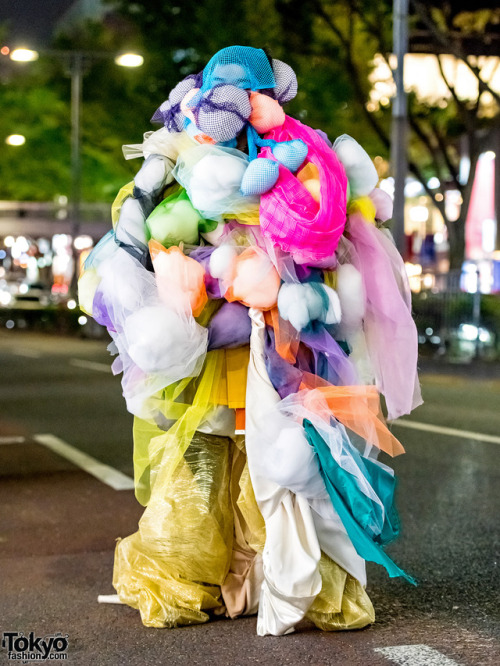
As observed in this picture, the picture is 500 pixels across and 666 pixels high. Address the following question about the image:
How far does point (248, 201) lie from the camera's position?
157 inches

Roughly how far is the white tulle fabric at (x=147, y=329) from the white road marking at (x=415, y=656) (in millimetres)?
1238

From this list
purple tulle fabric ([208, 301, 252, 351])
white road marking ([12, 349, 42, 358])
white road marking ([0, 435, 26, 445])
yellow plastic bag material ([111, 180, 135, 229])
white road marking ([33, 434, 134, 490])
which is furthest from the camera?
white road marking ([12, 349, 42, 358])

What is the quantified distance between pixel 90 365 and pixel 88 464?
987 centimetres

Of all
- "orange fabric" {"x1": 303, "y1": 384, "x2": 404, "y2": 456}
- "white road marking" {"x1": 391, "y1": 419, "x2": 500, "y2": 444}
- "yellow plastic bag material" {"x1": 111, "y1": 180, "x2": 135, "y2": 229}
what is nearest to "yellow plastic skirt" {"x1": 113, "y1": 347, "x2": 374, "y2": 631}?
"orange fabric" {"x1": 303, "y1": 384, "x2": 404, "y2": 456}

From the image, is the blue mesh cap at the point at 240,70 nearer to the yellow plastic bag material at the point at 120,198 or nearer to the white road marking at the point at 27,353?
the yellow plastic bag material at the point at 120,198

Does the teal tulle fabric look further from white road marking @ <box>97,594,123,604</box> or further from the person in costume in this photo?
white road marking @ <box>97,594,123,604</box>

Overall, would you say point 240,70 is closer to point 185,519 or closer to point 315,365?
point 315,365

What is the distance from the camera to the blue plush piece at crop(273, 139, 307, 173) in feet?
13.1

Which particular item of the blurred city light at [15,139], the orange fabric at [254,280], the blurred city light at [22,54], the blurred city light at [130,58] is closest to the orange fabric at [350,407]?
the orange fabric at [254,280]

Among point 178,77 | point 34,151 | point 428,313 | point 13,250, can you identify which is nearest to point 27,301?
point 34,151

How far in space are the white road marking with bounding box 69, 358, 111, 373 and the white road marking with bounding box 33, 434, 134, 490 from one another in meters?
6.97

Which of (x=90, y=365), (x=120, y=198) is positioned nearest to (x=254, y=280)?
(x=120, y=198)

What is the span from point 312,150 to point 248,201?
12.3 inches

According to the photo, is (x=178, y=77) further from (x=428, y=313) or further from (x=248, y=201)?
(x=248, y=201)
